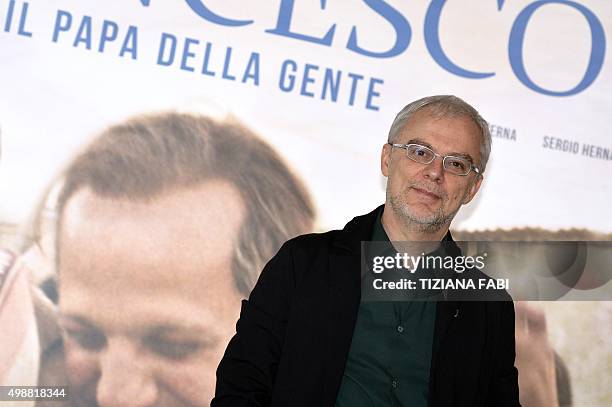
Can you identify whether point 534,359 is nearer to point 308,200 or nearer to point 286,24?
point 308,200

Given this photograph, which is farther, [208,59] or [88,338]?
[208,59]

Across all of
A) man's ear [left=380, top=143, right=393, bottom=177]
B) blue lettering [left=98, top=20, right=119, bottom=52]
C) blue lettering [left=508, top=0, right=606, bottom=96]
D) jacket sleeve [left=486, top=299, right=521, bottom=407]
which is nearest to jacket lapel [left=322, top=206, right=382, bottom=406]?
man's ear [left=380, top=143, right=393, bottom=177]

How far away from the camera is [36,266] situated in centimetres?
209

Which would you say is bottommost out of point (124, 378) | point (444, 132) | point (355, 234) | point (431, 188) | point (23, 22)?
point (124, 378)

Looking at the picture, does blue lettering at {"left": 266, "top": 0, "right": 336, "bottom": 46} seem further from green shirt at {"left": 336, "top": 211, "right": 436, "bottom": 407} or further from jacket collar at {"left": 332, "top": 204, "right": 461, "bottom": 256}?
green shirt at {"left": 336, "top": 211, "right": 436, "bottom": 407}

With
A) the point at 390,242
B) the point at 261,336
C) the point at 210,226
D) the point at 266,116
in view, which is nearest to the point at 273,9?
the point at 266,116

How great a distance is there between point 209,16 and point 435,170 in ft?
2.83

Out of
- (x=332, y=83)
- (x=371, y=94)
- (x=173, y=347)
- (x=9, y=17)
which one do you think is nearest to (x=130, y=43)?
(x=9, y=17)

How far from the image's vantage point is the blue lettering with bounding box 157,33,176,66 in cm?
220

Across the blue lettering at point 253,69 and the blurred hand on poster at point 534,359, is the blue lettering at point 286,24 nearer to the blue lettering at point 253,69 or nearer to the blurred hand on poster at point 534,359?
the blue lettering at point 253,69

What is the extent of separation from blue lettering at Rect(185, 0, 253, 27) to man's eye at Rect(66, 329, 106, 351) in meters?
0.91

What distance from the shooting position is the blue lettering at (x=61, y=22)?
2123 mm

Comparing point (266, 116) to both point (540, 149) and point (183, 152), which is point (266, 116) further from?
point (540, 149)

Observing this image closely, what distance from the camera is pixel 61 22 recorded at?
2127 millimetres
